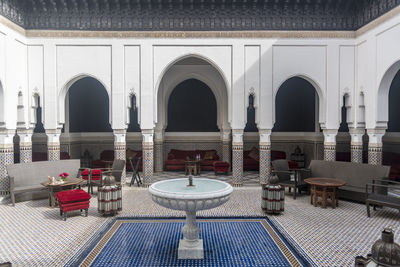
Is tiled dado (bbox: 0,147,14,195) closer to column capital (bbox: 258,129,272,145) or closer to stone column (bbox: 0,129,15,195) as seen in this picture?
stone column (bbox: 0,129,15,195)

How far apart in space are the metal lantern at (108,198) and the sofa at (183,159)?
3744mm

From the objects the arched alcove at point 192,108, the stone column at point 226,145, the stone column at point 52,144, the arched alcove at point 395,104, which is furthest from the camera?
the arched alcove at point 192,108

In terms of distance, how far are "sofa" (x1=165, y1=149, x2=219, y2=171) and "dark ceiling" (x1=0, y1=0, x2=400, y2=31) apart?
140 inches

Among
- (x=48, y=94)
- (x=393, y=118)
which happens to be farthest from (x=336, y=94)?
(x=48, y=94)

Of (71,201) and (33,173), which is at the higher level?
(33,173)

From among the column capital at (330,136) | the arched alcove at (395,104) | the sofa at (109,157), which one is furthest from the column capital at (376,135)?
the sofa at (109,157)

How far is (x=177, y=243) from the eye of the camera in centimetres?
322

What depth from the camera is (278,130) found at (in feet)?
27.5

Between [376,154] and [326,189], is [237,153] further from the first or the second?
[376,154]

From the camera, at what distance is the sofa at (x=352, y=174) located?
15.2 ft

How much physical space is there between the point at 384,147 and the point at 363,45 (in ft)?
10.1

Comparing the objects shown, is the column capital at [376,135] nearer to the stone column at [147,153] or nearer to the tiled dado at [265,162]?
the tiled dado at [265,162]

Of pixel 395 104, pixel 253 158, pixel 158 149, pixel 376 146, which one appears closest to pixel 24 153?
pixel 158 149

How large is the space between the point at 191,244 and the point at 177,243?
34 cm
